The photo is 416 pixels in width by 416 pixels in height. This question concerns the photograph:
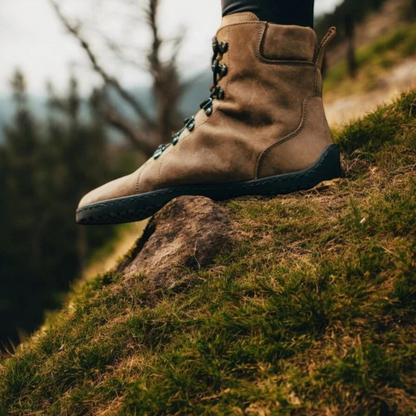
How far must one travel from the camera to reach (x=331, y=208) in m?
2.03

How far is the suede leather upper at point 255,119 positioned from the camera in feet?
6.95

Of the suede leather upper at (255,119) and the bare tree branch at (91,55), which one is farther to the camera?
the bare tree branch at (91,55)

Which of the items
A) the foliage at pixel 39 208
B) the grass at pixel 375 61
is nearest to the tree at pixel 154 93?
the grass at pixel 375 61

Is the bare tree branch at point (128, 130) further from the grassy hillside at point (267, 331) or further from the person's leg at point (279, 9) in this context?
the grassy hillside at point (267, 331)

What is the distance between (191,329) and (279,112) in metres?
1.12

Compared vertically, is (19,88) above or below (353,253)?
above

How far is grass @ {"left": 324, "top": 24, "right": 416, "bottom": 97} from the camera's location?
44.8 feet

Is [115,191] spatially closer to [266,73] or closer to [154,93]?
[266,73]

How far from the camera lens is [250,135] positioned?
7.13ft

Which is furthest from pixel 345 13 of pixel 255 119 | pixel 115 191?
pixel 115 191

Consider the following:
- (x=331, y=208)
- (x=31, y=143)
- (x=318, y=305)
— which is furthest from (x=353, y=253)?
(x=31, y=143)

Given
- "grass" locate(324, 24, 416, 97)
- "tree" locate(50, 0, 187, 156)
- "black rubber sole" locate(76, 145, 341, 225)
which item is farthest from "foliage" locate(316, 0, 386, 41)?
"black rubber sole" locate(76, 145, 341, 225)

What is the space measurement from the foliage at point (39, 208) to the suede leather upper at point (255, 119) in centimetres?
2817

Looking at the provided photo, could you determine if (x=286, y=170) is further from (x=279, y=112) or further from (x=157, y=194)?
(x=157, y=194)
